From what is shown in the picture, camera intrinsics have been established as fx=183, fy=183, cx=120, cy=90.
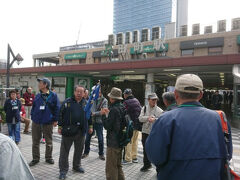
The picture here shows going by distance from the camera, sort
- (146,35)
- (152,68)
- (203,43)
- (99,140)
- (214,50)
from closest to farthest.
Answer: (99,140) → (152,68) → (214,50) → (203,43) → (146,35)

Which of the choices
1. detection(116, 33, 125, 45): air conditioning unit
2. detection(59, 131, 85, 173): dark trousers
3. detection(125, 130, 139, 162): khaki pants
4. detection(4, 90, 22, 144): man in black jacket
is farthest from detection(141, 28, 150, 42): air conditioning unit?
detection(59, 131, 85, 173): dark trousers

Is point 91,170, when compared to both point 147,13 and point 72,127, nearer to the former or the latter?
point 72,127

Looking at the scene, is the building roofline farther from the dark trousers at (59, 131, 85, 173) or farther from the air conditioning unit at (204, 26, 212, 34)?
the air conditioning unit at (204, 26, 212, 34)

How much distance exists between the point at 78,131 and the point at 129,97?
1664 millimetres

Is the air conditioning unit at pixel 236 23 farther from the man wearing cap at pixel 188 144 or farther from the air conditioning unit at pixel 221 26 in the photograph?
the man wearing cap at pixel 188 144

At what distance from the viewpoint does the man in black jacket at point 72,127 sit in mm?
3818

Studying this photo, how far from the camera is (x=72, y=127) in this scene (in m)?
3.87

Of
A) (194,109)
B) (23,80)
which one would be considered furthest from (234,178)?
(23,80)

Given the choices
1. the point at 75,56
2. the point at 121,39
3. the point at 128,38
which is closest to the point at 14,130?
the point at 75,56

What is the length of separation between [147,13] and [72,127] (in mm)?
113586

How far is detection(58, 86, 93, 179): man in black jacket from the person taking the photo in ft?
12.5

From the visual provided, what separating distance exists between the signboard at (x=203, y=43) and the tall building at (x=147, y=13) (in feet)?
252

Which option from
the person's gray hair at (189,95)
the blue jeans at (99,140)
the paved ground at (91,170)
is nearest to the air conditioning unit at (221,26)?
the paved ground at (91,170)

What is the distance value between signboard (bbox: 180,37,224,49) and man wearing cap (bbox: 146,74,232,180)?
1072 inches
